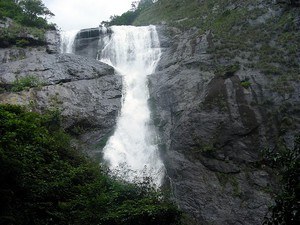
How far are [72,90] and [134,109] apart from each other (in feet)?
13.7

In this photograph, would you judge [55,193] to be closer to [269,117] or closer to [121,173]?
[121,173]

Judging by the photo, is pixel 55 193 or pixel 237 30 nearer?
pixel 55 193

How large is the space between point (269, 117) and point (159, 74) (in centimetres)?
889

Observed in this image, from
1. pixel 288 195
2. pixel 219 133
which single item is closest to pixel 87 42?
pixel 219 133

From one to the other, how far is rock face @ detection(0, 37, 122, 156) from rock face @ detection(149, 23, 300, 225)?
315 cm

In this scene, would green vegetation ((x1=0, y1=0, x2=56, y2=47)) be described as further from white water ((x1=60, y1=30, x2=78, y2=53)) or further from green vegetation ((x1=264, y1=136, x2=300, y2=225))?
green vegetation ((x1=264, y1=136, x2=300, y2=225))

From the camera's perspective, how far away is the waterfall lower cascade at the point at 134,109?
1714 cm

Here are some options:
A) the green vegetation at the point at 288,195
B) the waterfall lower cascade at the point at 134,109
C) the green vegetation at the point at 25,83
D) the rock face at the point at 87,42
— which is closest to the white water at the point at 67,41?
the rock face at the point at 87,42

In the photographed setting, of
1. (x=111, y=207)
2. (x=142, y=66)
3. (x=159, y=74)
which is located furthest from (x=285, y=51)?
(x=111, y=207)

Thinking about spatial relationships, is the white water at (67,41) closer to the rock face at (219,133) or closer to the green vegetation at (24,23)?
the green vegetation at (24,23)

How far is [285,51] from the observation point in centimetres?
2173

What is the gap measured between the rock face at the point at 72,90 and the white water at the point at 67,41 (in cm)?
396

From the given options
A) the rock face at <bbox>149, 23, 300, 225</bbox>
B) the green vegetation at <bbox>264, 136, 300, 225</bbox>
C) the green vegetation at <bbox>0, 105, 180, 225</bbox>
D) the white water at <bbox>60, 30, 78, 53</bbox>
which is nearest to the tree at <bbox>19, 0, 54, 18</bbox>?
the white water at <bbox>60, 30, 78, 53</bbox>

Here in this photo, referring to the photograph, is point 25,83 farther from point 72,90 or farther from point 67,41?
point 67,41
